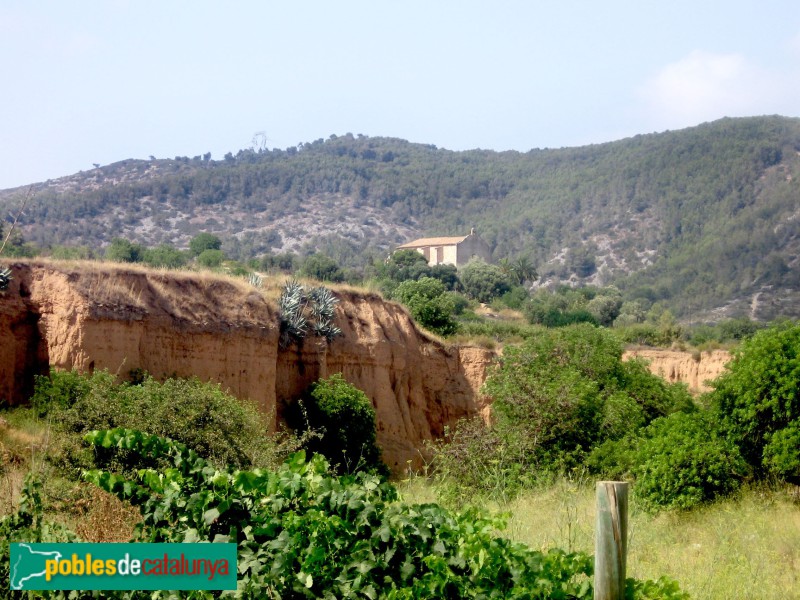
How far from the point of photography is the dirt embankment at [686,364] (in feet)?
132

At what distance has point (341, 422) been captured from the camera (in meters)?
23.8

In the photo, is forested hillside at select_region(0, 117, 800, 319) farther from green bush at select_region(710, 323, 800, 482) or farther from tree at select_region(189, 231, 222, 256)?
green bush at select_region(710, 323, 800, 482)

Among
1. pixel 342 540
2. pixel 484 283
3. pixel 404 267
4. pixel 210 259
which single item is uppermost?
pixel 210 259

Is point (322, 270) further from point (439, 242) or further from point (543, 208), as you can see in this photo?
point (543, 208)

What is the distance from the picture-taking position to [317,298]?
2639 centimetres

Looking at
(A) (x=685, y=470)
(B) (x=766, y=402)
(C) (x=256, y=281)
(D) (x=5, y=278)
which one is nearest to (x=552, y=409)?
(B) (x=766, y=402)

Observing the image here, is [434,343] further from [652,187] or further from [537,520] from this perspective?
[652,187]

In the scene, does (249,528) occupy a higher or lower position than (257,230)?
lower

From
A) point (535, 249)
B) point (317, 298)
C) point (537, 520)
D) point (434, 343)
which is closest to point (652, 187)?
point (535, 249)

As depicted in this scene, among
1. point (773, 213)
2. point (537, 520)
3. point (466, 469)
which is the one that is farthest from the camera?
point (773, 213)

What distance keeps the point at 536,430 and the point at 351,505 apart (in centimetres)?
1401

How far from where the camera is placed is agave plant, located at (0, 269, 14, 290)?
19281 mm

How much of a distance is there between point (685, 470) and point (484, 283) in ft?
190

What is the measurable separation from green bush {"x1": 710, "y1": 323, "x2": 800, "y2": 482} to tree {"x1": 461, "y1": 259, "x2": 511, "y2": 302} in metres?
54.2
